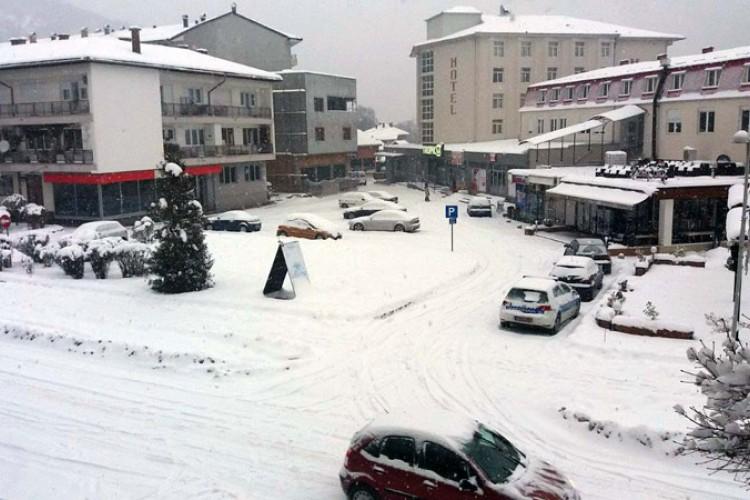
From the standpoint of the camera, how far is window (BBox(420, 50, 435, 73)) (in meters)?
71.2

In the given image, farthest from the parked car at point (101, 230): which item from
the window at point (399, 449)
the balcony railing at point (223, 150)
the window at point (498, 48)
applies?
the window at point (498, 48)

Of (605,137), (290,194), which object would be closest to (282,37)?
(290,194)

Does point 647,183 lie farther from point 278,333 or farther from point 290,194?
point 290,194

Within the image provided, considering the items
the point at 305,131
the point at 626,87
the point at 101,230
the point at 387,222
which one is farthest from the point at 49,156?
the point at 626,87

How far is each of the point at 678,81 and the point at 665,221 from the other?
46.3 feet

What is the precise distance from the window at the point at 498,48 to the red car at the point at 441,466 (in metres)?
61.5

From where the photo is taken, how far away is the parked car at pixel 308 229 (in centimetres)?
3241

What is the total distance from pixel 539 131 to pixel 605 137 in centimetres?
953

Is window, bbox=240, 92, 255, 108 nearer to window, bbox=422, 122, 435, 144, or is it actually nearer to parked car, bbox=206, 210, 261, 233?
parked car, bbox=206, 210, 261, 233

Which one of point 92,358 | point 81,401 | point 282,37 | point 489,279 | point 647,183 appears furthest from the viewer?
point 282,37

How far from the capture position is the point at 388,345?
52.5ft

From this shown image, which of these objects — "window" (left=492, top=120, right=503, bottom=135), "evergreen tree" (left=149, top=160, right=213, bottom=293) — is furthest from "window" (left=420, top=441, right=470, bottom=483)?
"window" (left=492, top=120, right=503, bottom=135)

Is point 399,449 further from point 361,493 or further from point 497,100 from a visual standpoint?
point 497,100

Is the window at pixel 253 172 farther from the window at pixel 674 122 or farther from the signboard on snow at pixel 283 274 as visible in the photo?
the signboard on snow at pixel 283 274
